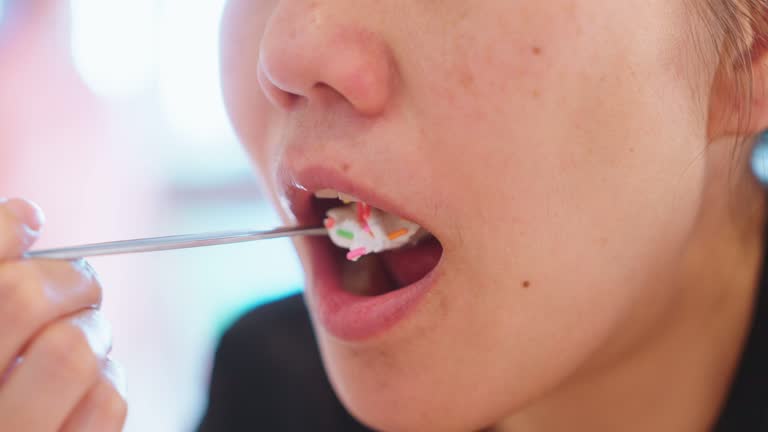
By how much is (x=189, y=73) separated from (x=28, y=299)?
6.58 feet

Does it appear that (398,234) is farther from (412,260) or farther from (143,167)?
(143,167)

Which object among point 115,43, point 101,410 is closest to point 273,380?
point 101,410

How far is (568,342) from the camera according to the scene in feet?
2.00

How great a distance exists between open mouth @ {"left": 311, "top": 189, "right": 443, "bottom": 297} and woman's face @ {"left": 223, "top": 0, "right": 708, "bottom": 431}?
57 millimetres

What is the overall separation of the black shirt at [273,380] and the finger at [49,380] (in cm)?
53

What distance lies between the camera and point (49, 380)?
476 mm

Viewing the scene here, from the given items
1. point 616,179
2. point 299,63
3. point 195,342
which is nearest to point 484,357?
point 616,179

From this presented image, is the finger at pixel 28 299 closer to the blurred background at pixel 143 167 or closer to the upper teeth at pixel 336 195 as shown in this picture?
the upper teeth at pixel 336 195

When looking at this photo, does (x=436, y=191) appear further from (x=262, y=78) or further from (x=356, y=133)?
(x=262, y=78)

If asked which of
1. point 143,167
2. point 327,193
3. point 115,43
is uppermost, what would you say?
point 327,193

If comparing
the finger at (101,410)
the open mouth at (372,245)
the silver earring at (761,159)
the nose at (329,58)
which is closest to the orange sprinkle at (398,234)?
Result: the open mouth at (372,245)

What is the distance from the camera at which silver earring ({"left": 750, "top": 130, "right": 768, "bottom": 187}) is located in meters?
0.72

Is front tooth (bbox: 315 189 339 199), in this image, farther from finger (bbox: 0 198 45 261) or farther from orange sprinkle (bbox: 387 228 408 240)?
finger (bbox: 0 198 45 261)

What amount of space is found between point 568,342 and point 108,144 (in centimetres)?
186
